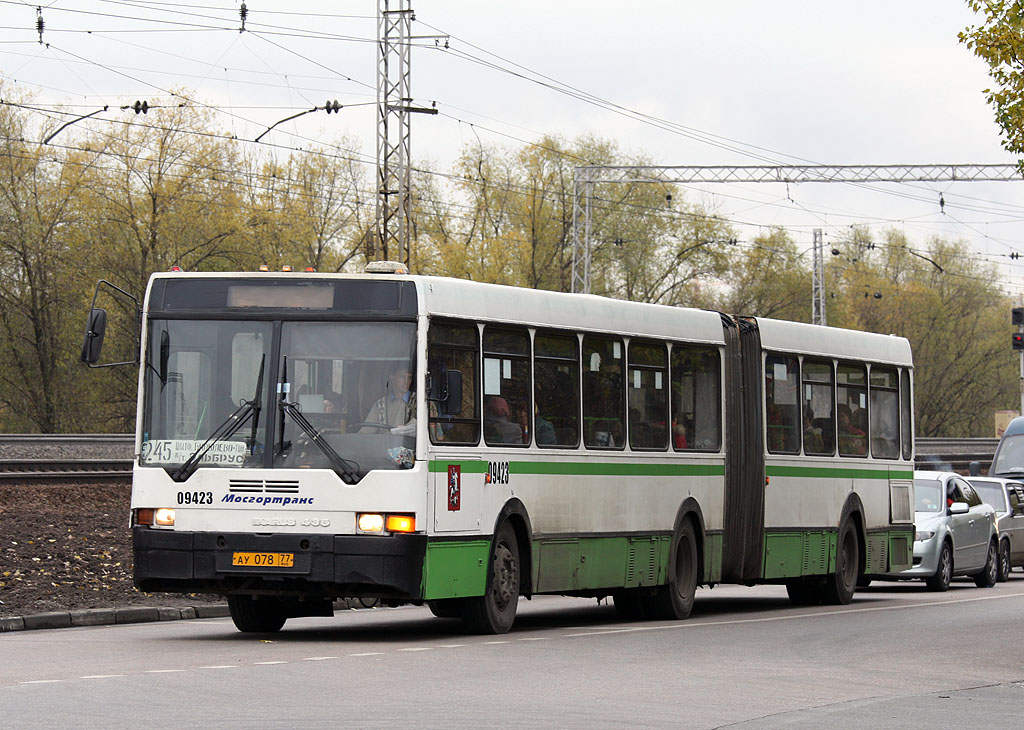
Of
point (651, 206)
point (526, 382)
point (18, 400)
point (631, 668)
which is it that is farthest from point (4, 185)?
point (631, 668)

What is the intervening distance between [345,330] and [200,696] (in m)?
4.81

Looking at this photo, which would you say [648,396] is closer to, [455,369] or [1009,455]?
[455,369]

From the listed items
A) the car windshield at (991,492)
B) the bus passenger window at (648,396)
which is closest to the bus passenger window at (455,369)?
the bus passenger window at (648,396)

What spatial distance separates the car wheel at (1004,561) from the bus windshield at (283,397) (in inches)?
724

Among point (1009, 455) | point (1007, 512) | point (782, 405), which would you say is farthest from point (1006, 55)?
point (1009, 455)

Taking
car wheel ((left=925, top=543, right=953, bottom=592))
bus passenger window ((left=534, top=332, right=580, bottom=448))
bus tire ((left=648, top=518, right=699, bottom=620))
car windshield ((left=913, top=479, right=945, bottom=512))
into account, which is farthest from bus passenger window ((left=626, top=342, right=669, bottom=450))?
car windshield ((left=913, top=479, right=945, bottom=512))

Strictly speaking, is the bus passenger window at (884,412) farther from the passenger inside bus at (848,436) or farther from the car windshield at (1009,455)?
the car windshield at (1009,455)

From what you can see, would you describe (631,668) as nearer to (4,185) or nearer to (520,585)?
(520,585)

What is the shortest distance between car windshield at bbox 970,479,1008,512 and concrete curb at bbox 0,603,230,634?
658 inches

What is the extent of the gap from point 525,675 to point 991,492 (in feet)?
71.2

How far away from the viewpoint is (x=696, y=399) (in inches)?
774

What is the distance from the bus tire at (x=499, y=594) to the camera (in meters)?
15.8

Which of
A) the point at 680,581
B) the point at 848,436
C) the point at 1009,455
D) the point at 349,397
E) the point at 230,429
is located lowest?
the point at 680,581

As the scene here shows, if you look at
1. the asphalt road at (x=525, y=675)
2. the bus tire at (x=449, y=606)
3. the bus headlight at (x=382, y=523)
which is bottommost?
the asphalt road at (x=525, y=675)
